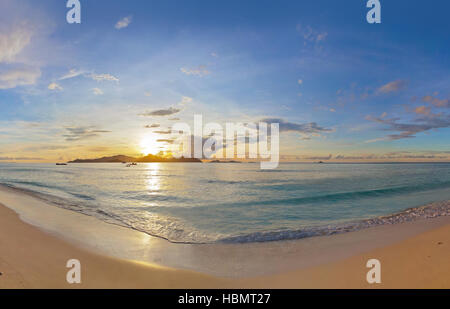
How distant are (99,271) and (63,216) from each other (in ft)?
28.4

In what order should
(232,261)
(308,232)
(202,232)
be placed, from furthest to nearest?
1. (202,232)
2. (308,232)
3. (232,261)

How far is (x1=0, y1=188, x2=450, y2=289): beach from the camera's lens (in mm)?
4863

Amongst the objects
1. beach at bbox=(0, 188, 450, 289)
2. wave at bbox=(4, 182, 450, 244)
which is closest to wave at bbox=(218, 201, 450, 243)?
wave at bbox=(4, 182, 450, 244)

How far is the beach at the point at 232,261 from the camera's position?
486 centimetres

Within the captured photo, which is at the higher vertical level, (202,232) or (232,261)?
(232,261)

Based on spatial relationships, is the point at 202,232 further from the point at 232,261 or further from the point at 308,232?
the point at 308,232

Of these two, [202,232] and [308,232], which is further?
[202,232]

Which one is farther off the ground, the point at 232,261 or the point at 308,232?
the point at 232,261

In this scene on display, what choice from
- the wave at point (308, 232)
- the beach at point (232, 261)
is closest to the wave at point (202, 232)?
the wave at point (308, 232)

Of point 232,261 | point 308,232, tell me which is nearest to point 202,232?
point 232,261

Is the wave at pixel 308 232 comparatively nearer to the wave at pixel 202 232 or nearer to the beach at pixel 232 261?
the wave at pixel 202 232

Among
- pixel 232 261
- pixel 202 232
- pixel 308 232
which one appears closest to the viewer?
pixel 232 261

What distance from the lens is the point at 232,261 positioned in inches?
254
